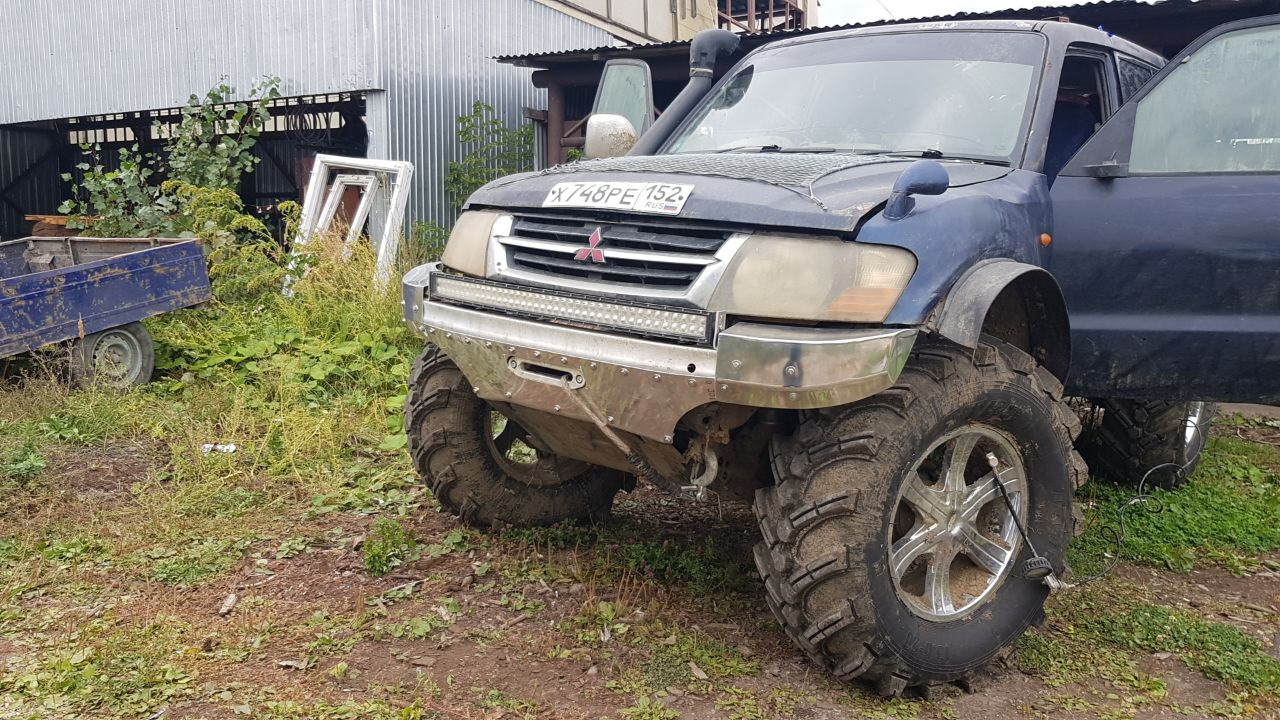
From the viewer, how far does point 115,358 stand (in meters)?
7.26

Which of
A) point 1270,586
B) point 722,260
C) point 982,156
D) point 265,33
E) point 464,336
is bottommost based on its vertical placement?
point 1270,586

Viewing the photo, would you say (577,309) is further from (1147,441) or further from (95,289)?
(95,289)

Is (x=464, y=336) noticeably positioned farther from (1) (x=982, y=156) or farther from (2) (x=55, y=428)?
(2) (x=55, y=428)

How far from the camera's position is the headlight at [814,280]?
289 cm

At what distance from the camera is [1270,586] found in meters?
4.31

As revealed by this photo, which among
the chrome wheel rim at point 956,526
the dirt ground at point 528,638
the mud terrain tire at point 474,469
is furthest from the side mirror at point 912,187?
the mud terrain tire at point 474,469

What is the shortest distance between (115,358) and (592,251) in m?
5.34

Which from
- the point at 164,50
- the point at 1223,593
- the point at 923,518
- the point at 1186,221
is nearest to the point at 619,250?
the point at 923,518

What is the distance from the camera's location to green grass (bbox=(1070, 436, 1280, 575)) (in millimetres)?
4570

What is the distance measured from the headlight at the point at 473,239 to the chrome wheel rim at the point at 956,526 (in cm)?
159

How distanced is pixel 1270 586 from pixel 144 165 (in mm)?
16127

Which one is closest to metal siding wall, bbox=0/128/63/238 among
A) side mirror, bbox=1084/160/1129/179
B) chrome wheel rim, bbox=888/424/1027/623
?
side mirror, bbox=1084/160/1129/179

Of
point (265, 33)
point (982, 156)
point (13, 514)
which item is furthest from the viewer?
point (265, 33)

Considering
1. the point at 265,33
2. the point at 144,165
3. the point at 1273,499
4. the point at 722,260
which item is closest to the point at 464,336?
the point at 722,260
